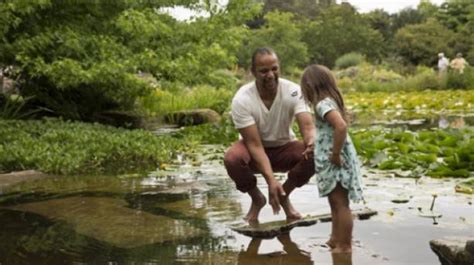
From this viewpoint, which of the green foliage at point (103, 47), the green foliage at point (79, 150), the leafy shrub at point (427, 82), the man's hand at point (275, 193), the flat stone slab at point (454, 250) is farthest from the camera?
the leafy shrub at point (427, 82)

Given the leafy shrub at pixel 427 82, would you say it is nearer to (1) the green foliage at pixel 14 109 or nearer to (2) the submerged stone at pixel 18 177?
(1) the green foliage at pixel 14 109

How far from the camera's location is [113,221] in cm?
425

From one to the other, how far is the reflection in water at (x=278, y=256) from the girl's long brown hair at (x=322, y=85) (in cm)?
78

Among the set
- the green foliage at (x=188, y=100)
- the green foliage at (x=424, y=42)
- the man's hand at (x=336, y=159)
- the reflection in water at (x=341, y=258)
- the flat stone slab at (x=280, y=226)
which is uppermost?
the green foliage at (x=424, y=42)

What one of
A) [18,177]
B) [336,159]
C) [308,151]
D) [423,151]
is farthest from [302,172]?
[18,177]

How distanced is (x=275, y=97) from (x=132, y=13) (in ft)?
19.4

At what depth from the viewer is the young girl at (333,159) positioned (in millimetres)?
3369

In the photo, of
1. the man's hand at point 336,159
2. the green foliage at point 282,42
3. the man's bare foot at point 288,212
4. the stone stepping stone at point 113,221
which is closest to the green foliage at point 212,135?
the stone stepping stone at point 113,221

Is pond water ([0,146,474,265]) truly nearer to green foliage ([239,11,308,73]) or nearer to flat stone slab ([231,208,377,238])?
flat stone slab ([231,208,377,238])

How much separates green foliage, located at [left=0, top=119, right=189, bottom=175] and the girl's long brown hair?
3.61 m

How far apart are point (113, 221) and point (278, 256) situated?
139cm

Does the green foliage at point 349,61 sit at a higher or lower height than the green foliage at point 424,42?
lower

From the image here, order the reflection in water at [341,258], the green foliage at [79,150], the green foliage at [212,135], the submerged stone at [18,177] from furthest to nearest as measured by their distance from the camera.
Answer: the green foliage at [212,135] < the green foliage at [79,150] < the submerged stone at [18,177] < the reflection in water at [341,258]

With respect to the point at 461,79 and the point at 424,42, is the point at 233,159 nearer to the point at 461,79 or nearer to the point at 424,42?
the point at 461,79
